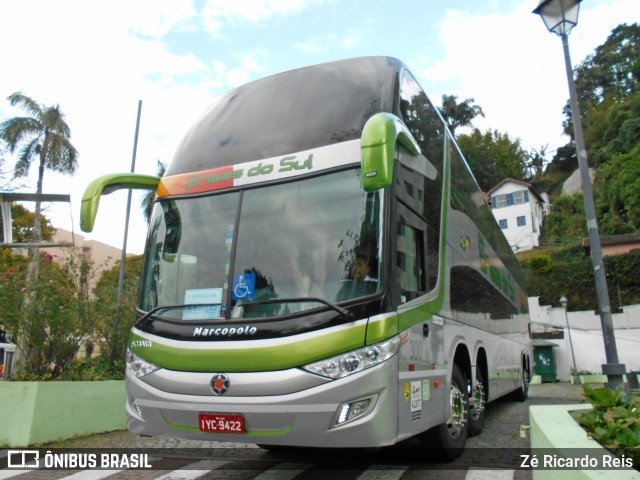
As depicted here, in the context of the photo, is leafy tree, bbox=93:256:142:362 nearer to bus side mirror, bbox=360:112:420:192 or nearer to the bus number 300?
the bus number 300

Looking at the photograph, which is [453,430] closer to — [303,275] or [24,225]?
[303,275]

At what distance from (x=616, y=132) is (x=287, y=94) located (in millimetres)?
55106

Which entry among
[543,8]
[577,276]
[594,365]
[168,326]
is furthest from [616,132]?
[168,326]

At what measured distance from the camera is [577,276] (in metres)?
39.2

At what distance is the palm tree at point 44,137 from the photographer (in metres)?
33.2

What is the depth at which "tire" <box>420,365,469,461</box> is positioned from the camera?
18.0 ft

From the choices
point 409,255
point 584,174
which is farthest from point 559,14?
point 409,255

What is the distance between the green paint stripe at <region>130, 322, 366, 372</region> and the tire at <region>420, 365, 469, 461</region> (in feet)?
6.42

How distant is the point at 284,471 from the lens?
18.2ft

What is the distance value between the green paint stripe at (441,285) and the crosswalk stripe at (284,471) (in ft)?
6.50

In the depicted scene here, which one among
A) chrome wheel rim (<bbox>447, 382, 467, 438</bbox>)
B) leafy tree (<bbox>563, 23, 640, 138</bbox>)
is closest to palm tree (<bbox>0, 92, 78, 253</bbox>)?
chrome wheel rim (<bbox>447, 382, 467, 438</bbox>)

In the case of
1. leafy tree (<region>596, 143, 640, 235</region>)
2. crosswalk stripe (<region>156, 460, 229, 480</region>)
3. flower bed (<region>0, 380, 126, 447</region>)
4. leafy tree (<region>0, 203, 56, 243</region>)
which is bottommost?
crosswalk stripe (<region>156, 460, 229, 480</region>)

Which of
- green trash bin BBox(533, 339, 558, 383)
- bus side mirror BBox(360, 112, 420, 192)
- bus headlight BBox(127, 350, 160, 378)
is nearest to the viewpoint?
bus side mirror BBox(360, 112, 420, 192)

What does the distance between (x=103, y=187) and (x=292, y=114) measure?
6.52ft
